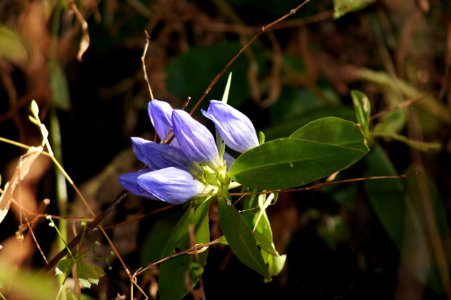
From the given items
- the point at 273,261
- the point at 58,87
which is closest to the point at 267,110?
the point at 58,87

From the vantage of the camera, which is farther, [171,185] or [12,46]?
[12,46]

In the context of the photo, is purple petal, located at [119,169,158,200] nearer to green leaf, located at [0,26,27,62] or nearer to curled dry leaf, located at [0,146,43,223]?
curled dry leaf, located at [0,146,43,223]

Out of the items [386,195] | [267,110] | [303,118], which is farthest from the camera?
[267,110]

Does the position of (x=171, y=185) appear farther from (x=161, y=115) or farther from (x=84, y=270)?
(x=84, y=270)

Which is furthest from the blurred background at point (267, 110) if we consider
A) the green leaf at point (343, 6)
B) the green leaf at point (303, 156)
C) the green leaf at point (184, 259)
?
the green leaf at point (303, 156)

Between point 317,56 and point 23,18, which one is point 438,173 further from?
point 23,18

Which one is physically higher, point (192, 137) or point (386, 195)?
point (192, 137)

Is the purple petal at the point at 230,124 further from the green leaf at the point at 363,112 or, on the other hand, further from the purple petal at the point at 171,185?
the green leaf at the point at 363,112
